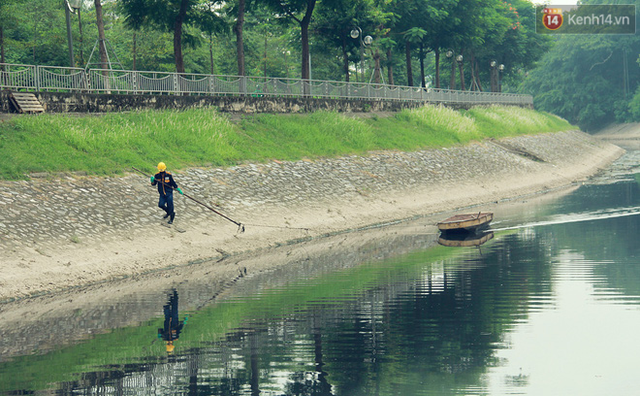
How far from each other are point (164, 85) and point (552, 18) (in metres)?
87.8

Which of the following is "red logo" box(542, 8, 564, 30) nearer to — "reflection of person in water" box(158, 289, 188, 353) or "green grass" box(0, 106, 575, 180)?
"green grass" box(0, 106, 575, 180)

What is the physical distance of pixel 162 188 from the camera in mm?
22734

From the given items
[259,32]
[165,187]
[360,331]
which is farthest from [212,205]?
[259,32]

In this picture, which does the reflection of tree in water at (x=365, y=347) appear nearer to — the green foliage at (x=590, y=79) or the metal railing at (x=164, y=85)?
the metal railing at (x=164, y=85)

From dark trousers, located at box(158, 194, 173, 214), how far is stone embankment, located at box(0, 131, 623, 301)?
22.8 inches

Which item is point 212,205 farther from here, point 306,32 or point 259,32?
point 259,32

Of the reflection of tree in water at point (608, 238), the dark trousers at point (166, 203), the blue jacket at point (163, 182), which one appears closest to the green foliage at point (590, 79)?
the reflection of tree in water at point (608, 238)

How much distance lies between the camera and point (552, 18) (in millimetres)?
108750

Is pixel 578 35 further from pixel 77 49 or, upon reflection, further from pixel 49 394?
pixel 49 394

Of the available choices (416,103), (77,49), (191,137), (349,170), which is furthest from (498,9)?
(191,137)

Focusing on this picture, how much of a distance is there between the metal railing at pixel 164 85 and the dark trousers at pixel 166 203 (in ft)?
27.9

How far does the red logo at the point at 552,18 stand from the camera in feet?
339

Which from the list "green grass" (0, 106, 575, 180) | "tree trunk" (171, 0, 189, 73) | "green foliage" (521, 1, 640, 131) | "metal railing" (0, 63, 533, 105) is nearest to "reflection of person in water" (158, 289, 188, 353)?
"green grass" (0, 106, 575, 180)

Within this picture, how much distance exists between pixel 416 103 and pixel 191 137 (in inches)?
1114
